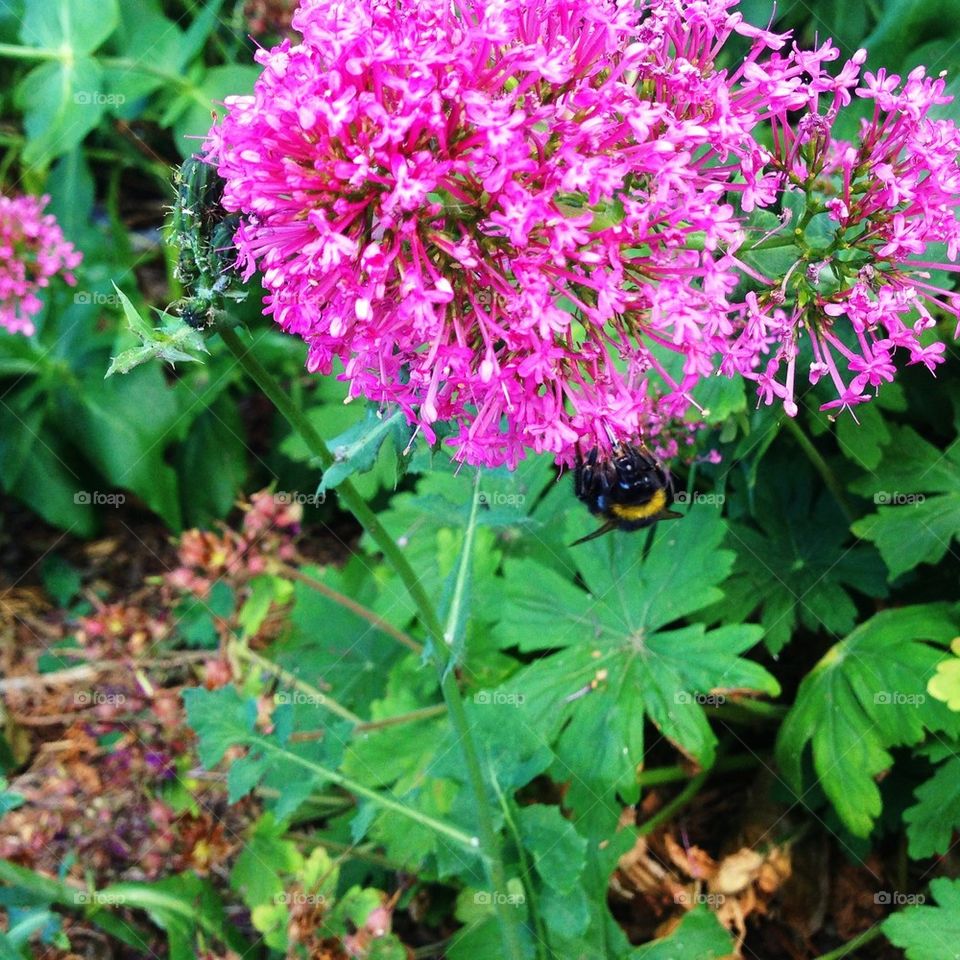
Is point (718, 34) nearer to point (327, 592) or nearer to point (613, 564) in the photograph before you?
point (613, 564)

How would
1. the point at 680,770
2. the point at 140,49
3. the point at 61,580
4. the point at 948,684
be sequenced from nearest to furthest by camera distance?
1. the point at 948,684
2. the point at 680,770
3. the point at 140,49
4. the point at 61,580

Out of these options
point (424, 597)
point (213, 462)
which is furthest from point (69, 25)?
point (424, 597)

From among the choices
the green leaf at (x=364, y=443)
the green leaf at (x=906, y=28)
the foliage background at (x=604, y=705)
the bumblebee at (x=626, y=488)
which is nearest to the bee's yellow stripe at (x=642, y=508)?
the bumblebee at (x=626, y=488)

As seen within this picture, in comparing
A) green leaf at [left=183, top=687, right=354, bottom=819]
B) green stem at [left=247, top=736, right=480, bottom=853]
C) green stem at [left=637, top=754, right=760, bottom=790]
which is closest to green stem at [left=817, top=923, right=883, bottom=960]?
green stem at [left=637, top=754, right=760, bottom=790]

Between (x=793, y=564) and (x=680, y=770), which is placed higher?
(x=793, y=564)

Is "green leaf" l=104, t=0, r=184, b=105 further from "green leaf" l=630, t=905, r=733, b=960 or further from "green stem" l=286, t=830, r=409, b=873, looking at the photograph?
"green leaf" l=630, t=905, r=733, b=960

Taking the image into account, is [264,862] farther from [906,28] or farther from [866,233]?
[906,28]

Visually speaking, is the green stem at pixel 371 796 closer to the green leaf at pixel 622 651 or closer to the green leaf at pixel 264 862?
the green leaf at pixel 622 651

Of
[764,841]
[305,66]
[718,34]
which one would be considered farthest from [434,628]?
[764,841]
